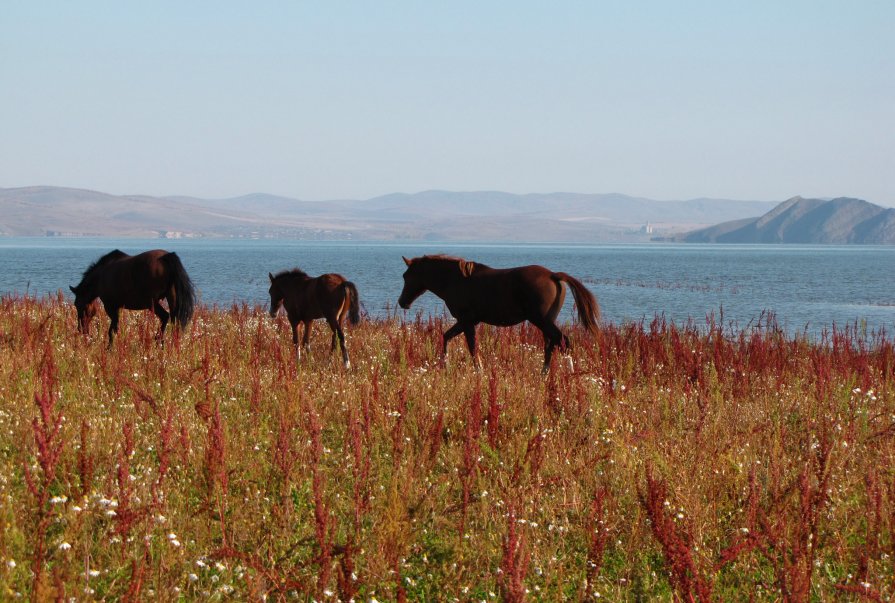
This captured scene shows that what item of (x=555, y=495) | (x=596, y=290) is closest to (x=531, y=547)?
(x=555, y=495)

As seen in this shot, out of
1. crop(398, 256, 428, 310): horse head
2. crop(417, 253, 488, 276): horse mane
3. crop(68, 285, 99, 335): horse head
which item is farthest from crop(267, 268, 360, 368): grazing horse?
crop(68, 285, 99, 335): horse head

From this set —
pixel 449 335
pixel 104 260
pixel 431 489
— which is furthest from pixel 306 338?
pixel 431 489

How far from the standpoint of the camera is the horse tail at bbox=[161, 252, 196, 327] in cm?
1286

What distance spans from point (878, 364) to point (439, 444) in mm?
9623

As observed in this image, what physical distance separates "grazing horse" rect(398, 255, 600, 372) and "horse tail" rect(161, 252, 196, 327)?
371 cm

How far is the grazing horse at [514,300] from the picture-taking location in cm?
1186

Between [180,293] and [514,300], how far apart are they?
4953mm

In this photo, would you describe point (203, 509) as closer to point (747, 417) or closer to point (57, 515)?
point (57, 515)

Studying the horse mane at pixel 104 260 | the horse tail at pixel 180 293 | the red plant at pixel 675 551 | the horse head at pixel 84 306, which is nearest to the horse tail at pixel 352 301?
the horse tail at pixel 180 293

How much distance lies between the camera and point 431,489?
20.3ft

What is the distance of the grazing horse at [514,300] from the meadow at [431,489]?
5.92 feet

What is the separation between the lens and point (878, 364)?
13.7 m

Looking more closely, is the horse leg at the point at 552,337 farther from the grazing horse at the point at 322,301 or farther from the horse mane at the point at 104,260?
the horse mane at the point at 104,260

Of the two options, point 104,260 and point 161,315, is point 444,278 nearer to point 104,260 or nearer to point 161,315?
point 161,315
